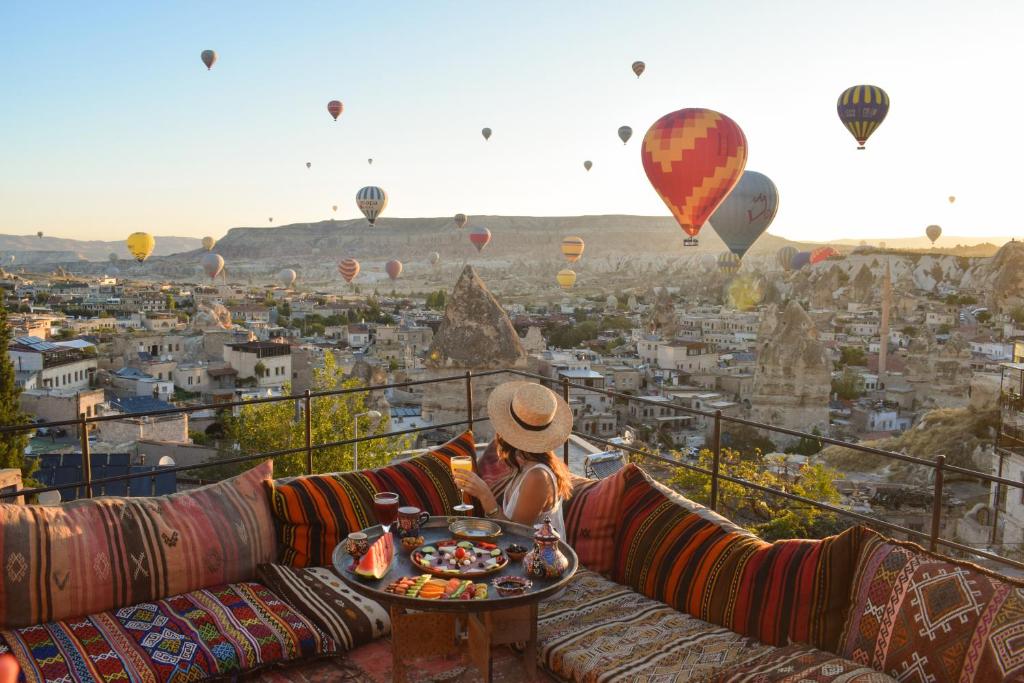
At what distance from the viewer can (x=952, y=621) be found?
7.28ft

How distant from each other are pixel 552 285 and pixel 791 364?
72.6 metres

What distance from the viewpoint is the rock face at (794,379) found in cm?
3183

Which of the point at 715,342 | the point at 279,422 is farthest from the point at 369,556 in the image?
the point at 715,342

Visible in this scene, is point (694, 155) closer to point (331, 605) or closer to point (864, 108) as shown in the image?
point (331, 605)

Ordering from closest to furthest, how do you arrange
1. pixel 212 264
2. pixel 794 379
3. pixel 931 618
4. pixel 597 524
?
pixel 931 618, pixel 597 524, pixel 794 379, pixel 212 264

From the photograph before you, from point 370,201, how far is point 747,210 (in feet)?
69.5

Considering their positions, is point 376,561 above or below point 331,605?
above

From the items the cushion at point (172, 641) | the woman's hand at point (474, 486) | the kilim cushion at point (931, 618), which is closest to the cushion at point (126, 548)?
the cushion at point (172, 641)

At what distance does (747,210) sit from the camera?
63.6 feet

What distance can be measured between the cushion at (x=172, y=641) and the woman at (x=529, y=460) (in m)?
0.70

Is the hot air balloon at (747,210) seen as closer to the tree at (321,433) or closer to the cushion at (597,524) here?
the tree at (321,433)

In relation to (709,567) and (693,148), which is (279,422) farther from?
(709,567)

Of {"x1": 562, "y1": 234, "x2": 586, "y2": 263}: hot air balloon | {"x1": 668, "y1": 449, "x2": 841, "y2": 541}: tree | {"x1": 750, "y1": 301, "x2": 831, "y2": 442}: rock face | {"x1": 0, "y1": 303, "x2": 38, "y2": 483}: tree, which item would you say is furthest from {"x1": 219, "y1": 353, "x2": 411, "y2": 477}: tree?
{"x1": 562, "y1": 234, "x2": 586, "y2": 263}: hot air balloon

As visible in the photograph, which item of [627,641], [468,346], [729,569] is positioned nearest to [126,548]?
[627,641]
